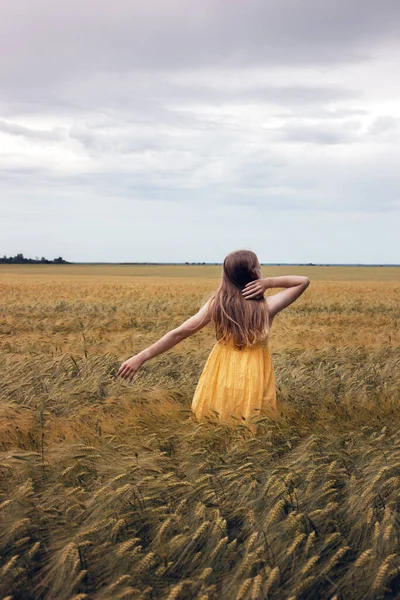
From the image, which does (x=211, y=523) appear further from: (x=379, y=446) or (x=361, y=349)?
(x=361, y=349)

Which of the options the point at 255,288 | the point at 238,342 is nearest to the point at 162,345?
the point at 238,342

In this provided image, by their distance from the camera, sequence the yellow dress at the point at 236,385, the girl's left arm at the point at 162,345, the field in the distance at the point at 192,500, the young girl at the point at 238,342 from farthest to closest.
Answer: the yellow dress at the point at 236,385
the young girl at the point at 238,342
the girl's left arm at the point at 162,345
the field in the distance at the point at 192,500

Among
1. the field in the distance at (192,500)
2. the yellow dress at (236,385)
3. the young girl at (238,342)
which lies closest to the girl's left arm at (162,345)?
the young girl at (238,342)

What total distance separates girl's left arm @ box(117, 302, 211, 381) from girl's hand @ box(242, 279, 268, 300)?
1.15 ft

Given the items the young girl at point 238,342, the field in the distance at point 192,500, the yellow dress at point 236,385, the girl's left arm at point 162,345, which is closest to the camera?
the field in the distance at point 192,500

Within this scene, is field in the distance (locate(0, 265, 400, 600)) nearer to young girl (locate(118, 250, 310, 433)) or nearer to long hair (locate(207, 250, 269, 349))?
young girl (locate(118, 250, 310, 433))

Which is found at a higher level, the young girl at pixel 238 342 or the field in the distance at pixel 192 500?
the young girl at pixel 238 342

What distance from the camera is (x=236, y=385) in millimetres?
4234

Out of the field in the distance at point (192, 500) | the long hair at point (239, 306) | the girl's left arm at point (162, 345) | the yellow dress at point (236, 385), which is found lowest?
the field in the distance at point (192, 500)

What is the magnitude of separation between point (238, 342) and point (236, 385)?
0.29 metres

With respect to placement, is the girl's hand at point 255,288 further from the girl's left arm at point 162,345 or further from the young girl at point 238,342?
the girl's left arm at point 162,345

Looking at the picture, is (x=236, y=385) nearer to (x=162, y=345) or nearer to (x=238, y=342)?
(x=238, y=342)

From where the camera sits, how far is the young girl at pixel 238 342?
4051mm

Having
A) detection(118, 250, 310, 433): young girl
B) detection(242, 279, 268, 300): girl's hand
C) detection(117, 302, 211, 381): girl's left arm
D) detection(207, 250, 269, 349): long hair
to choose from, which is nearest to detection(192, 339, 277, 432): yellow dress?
detection(118, 250, 310, 433): young girl
